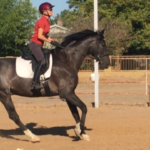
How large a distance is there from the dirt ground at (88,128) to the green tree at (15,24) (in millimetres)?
23433

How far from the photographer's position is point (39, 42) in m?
9.52

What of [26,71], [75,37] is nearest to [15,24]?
[75,37]

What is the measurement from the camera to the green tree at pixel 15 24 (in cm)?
3891

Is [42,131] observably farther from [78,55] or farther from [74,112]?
[78,55]

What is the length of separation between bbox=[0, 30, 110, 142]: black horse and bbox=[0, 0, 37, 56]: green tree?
2923 centimetres

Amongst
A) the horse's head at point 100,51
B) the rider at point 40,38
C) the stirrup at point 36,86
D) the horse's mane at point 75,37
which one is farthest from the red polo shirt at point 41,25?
the horse's head at point 100,51

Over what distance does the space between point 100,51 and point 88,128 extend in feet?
7.95

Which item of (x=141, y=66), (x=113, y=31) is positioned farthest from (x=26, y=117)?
(x=113, y=31)

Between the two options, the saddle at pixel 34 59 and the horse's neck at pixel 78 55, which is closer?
the saddle at pixel 34 59

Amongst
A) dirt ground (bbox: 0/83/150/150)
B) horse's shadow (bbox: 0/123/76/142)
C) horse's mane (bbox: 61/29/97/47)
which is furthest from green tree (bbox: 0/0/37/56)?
horse's mane (bbox: 61/29/97/47)

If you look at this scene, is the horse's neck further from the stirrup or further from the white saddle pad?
the stirrup

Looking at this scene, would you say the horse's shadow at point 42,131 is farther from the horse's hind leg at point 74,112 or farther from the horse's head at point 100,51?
the horse's head at point 100,51

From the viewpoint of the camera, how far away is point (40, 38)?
935 centimetres

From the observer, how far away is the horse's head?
9.70 meters
